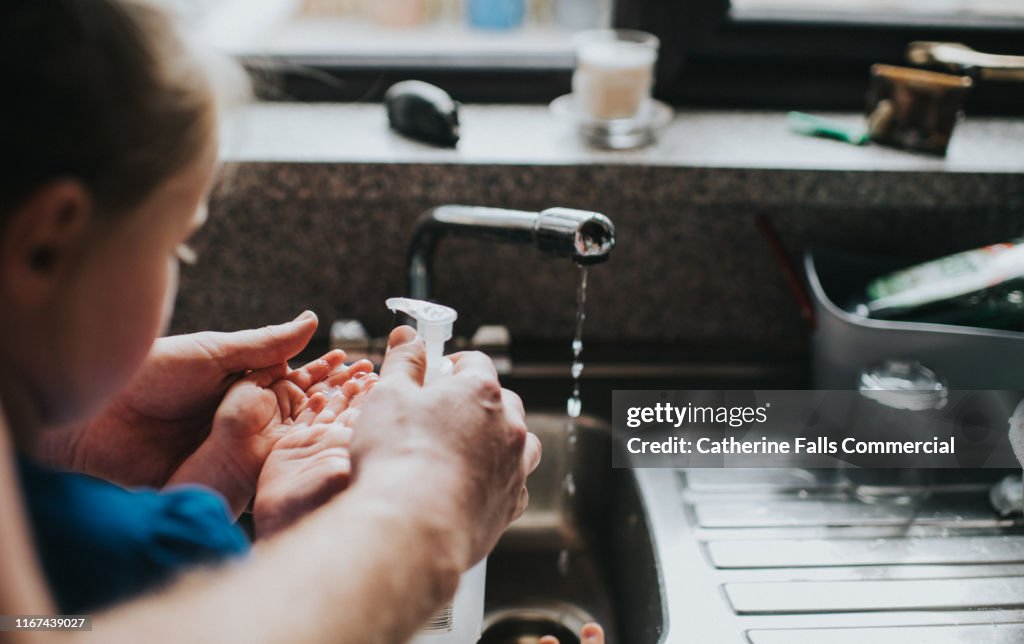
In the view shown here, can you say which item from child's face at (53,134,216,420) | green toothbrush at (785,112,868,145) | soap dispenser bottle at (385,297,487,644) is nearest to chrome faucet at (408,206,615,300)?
soap dispenser bottle at (385,297,487,644)

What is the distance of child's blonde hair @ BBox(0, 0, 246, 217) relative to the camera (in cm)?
35

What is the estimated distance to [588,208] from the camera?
0.96 meters

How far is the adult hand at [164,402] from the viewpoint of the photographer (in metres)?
0.64

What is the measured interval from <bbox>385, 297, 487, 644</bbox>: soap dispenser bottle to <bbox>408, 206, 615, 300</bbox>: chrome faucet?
10cm

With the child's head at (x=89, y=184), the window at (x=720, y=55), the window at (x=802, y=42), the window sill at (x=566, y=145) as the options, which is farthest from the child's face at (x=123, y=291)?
the window at (x=802, y=42)

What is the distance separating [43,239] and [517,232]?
44 cm

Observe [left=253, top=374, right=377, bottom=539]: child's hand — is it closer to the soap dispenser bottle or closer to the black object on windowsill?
the soap dispenser bottle

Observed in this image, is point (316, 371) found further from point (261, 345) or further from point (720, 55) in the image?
point (720, 55)

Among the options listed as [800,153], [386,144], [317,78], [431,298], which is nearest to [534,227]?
[431,298]

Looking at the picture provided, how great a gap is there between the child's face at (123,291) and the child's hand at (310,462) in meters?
0.14

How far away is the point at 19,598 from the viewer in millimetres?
316

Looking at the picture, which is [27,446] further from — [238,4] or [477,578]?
[238,4]

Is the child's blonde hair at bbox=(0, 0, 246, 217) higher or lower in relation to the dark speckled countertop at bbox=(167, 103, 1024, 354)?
higher

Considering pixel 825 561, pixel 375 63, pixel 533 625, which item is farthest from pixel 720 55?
pixel 533 625
